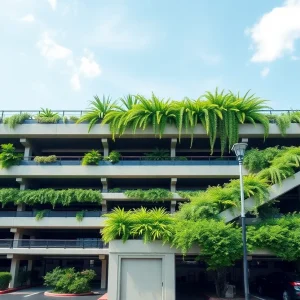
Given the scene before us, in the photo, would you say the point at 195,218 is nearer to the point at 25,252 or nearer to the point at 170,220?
the point at 170,220

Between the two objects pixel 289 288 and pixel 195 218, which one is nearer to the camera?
pixel 289 288

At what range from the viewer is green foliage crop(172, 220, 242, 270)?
16.1 metres

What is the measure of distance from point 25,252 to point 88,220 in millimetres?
5207

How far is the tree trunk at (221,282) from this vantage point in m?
17.7

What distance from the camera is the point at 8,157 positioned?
90.1ft

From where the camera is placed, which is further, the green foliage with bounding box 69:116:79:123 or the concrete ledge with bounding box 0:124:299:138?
the green foliage with bounding box 69:116:79:123

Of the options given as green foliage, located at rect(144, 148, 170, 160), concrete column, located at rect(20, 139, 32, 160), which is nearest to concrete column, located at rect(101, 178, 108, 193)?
green foliage, located at rect(144, 148, 170, 160)

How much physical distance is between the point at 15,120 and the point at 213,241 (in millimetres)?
20262

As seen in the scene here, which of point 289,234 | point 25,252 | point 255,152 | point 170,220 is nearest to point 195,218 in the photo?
point 170,220

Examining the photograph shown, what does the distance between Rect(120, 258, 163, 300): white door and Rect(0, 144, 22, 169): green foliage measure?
15400mm

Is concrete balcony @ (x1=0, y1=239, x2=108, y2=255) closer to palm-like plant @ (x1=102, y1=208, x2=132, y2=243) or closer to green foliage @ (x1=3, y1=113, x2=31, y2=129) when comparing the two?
palm-like plant @ (x1=102, y1=208, x2=132, y2=243)

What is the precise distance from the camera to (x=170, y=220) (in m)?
17.9

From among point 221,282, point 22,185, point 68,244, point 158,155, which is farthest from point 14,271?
point 221,282

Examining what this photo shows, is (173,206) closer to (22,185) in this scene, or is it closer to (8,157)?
(22,185)
